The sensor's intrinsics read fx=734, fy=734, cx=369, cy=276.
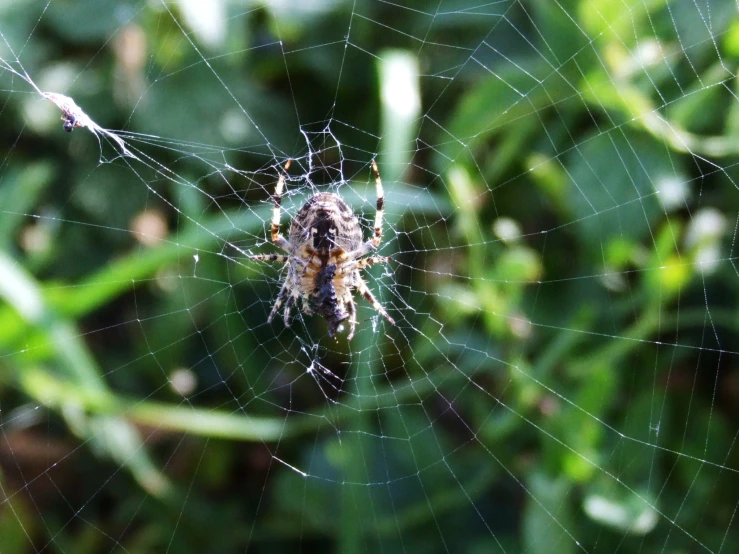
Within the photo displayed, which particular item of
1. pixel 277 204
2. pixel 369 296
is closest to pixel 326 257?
pixel 369 296

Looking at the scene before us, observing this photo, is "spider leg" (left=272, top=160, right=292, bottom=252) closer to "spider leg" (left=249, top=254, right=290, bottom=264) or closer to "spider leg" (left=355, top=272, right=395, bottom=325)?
"spider leg" (left=249, top=254, right=290, bottom=264)

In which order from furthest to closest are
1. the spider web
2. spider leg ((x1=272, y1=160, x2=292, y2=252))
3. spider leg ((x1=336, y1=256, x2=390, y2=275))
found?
spider leg ((x1=336, y1=256, x2=390, y2=275)) → spider leg ((x1=272, y1=160, x2=292, y2=252)) → the spider web

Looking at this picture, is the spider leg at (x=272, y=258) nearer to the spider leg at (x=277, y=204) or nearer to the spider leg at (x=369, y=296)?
the spider leg at (x=277, y=204)

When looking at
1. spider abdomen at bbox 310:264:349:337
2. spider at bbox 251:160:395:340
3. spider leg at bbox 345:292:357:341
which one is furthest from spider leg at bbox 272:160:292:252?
spider leg at bbox 345:292:357:341

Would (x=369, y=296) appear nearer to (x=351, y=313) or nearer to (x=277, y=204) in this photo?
(x=351, y=313)

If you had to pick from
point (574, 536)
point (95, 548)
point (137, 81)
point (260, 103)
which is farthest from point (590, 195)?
point (95, 548)

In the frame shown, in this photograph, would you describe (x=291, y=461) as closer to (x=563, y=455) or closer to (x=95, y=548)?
(x=95, y=548)
